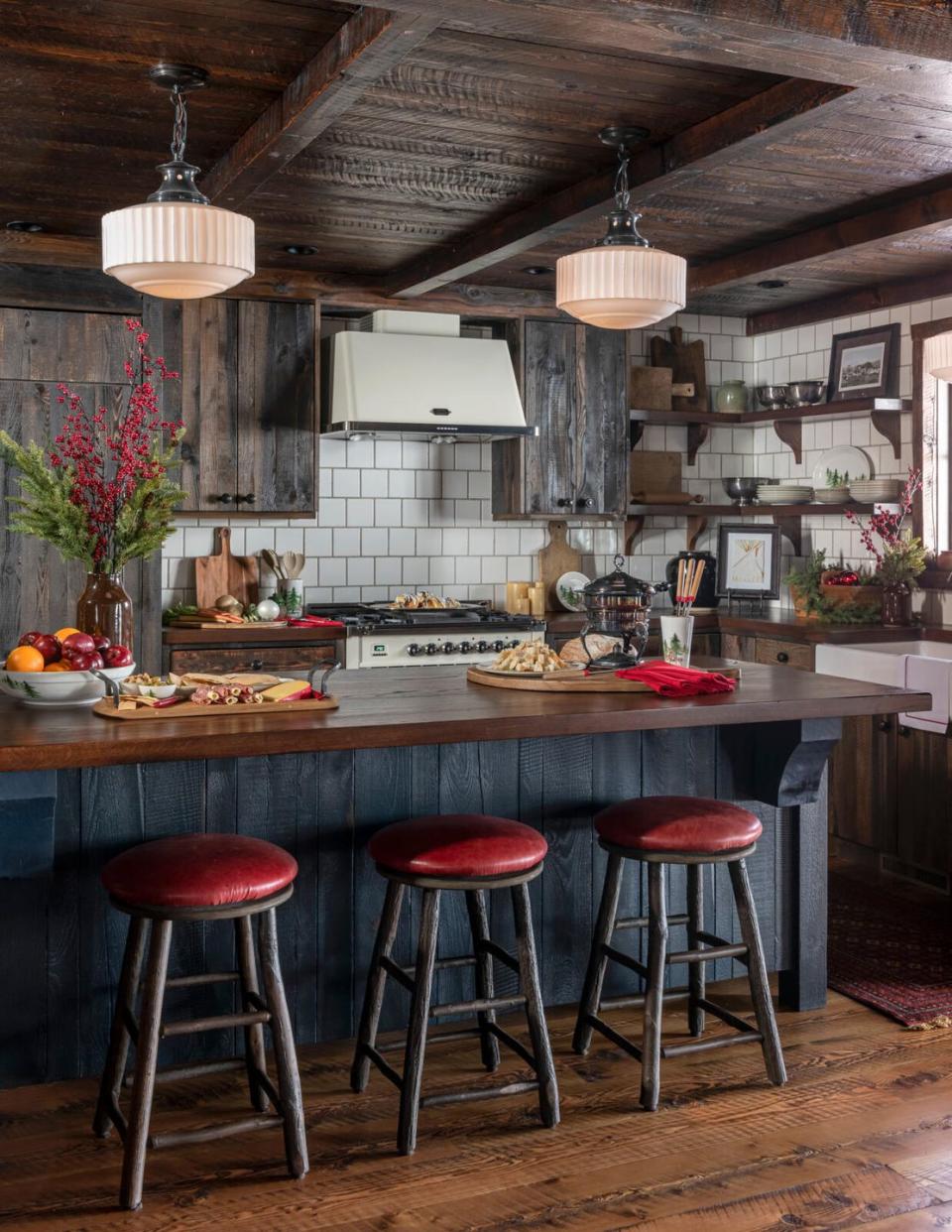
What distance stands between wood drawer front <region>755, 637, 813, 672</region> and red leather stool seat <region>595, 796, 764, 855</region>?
241 cm

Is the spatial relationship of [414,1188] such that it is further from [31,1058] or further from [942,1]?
[942,1]

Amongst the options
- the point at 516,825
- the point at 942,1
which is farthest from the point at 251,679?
the point at 942,1

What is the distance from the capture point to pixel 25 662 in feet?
10.4

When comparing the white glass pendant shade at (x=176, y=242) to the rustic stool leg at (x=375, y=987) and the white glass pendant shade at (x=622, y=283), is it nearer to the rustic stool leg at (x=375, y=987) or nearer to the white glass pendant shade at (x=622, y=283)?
the white glass pendant shade at (x=622, y=283)

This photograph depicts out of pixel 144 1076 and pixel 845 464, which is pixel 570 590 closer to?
pixel 845 464

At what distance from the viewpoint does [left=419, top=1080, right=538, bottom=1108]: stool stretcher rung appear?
3.04 m

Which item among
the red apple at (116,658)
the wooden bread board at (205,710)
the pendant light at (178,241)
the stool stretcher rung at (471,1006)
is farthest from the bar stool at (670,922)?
the pendant light at (178,241)

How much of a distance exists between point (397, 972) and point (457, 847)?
0.41 metres

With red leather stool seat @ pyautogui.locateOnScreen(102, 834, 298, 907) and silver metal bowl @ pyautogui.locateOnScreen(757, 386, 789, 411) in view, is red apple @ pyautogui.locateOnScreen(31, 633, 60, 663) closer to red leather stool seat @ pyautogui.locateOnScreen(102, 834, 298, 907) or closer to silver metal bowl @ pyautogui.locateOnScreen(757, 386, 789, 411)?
red leather stool seat @ pyautogui.locateOnScreen(102, 834, 298, 907)

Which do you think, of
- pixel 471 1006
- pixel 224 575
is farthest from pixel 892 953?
pixel 224 575

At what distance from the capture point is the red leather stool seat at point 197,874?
271cm

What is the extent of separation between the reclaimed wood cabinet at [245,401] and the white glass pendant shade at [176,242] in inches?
107

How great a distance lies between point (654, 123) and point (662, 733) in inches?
73.4

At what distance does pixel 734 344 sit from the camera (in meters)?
7.16
